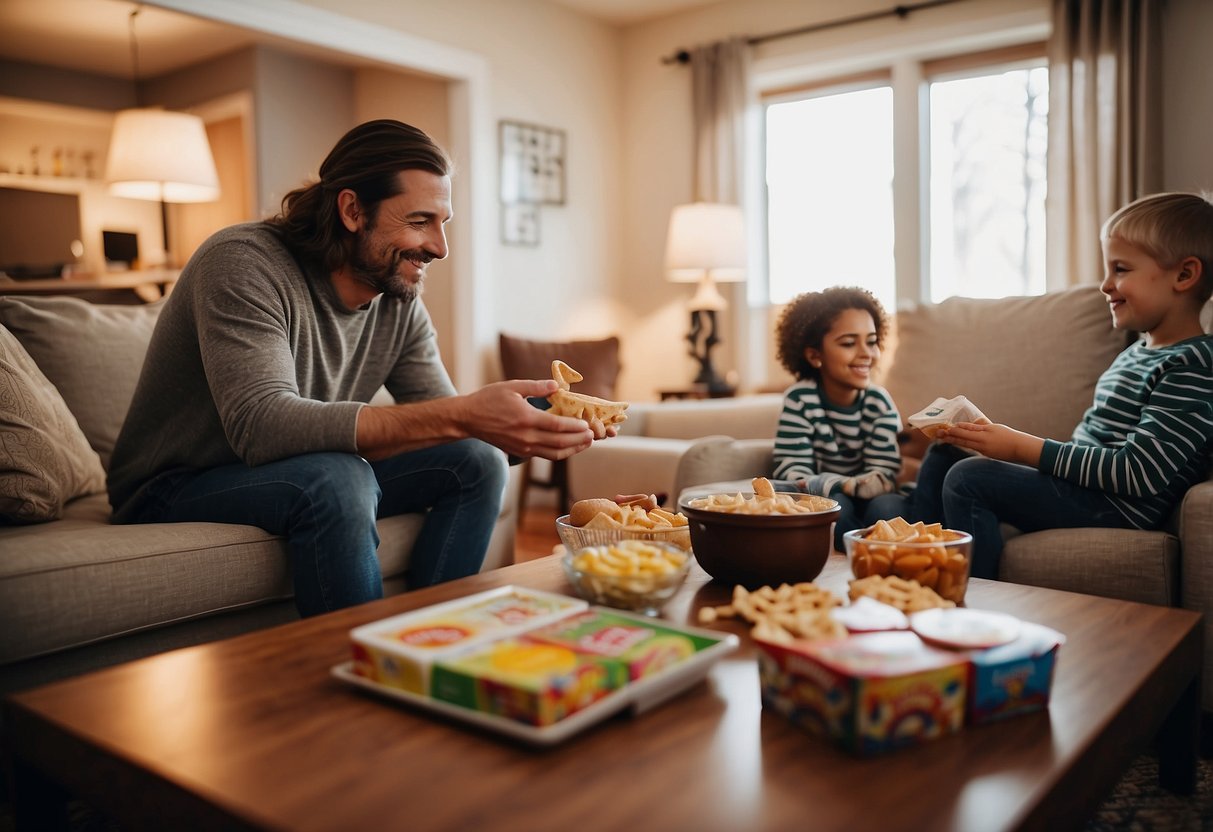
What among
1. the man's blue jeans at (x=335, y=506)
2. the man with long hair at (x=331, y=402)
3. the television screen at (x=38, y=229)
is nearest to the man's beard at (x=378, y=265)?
the man with long hair at (x=331, y=402)

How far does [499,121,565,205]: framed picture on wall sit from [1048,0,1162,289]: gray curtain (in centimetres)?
236

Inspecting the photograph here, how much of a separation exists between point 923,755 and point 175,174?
3930mm

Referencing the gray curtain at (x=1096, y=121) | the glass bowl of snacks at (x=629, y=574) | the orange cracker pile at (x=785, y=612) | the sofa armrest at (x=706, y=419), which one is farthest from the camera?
the gray curtain at (x=1096, y=121)

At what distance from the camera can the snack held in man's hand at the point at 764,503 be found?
127cm

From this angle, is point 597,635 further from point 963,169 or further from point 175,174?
point 963,169

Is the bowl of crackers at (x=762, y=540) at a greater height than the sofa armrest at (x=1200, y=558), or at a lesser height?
greater

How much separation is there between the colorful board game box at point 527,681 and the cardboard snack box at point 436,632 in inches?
1.1

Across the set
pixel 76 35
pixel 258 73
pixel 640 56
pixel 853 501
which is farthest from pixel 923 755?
pixel 76 35

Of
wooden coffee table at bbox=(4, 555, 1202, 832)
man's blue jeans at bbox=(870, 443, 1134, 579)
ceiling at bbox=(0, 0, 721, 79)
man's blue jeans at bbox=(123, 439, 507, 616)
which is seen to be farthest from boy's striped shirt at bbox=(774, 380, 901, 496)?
ceiling at bbox=(0, 0, 721, 79)

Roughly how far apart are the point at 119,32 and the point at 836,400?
16.9ft

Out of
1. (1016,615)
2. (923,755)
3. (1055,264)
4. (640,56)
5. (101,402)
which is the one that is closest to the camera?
(923,755)

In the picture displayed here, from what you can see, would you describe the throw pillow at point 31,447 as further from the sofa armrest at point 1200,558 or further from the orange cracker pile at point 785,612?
the sofa armrest at point 1200,558

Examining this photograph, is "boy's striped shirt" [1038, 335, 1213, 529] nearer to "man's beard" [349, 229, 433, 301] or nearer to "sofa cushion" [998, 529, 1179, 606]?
"sofa cushion" [998, 529, 1179, 606]

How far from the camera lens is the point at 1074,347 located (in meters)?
2.33
